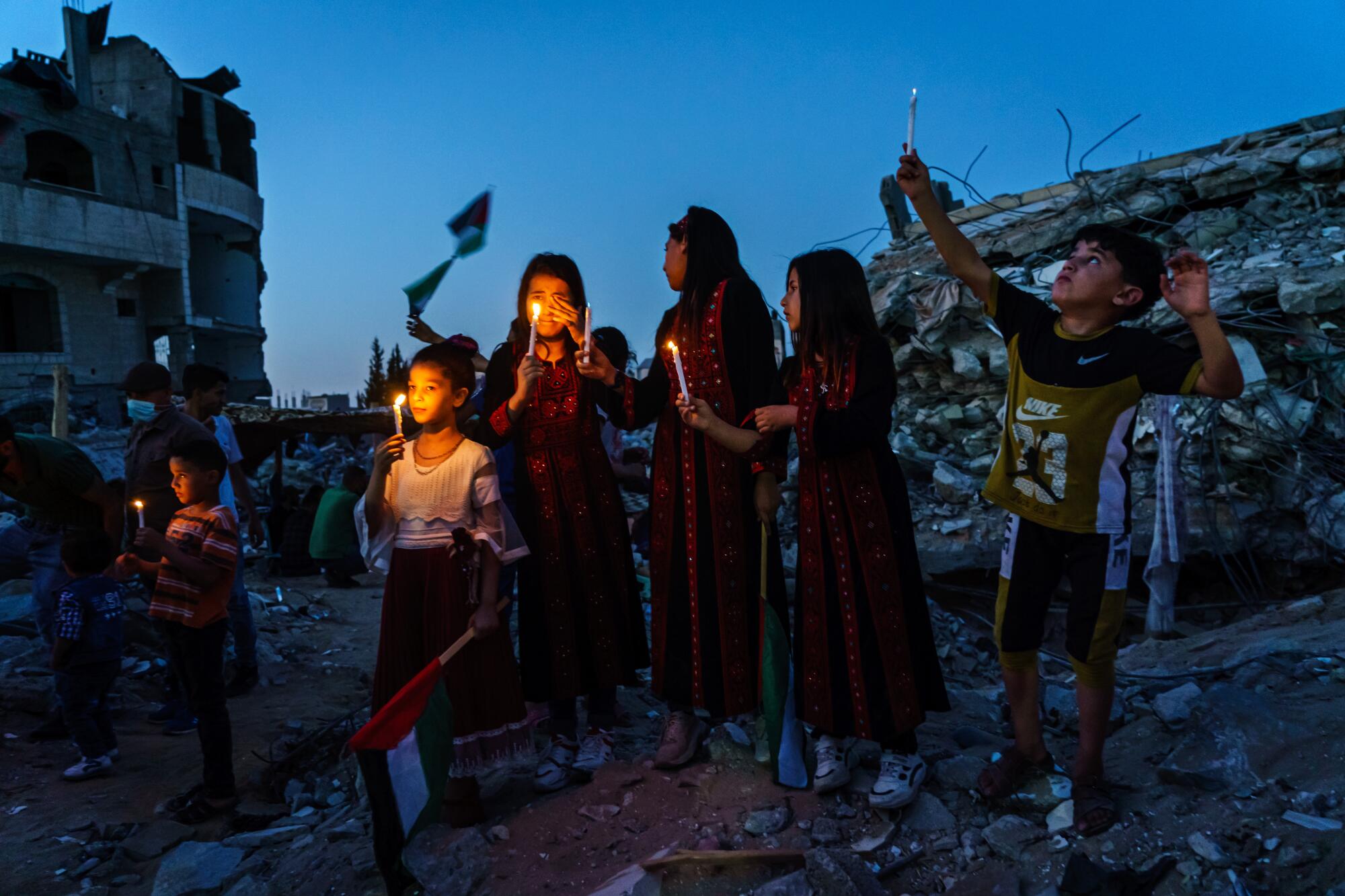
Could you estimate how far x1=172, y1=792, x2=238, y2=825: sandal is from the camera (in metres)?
3.55

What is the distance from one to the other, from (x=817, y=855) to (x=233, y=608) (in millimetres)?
3962

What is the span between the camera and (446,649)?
2721 millimetres

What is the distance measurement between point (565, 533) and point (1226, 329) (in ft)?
22.3

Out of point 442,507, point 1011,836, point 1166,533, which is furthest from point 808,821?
point 1166,533

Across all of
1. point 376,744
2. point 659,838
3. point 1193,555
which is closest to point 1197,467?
point 1193,555

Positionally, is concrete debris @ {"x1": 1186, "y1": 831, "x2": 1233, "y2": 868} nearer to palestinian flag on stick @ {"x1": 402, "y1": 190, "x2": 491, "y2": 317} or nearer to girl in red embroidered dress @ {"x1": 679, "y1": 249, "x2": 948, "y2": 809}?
girl in red embroidered dress @ {"x1": 679, "y1": 249, "x2": 948, "y2": 809}

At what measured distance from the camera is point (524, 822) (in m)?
2.71

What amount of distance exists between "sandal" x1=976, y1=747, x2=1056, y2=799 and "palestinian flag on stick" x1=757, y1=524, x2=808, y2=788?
0.55 m

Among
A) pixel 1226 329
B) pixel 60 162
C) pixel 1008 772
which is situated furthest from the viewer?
pixel 60 162

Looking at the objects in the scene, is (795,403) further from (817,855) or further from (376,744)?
(376,744)

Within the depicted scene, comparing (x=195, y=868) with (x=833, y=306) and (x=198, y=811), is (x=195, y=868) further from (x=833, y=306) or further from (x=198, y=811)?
(x=833, y=306)

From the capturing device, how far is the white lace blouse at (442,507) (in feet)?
9.07

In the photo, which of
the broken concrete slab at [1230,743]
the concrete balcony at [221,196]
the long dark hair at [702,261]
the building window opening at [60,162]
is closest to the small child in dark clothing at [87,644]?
the long dark hair at [702,261]

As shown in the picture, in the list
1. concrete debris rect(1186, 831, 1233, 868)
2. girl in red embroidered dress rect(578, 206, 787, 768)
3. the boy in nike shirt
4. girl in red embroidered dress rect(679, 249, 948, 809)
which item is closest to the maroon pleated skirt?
girl in red embroidered dress rect(578, 206, 787, 768)
